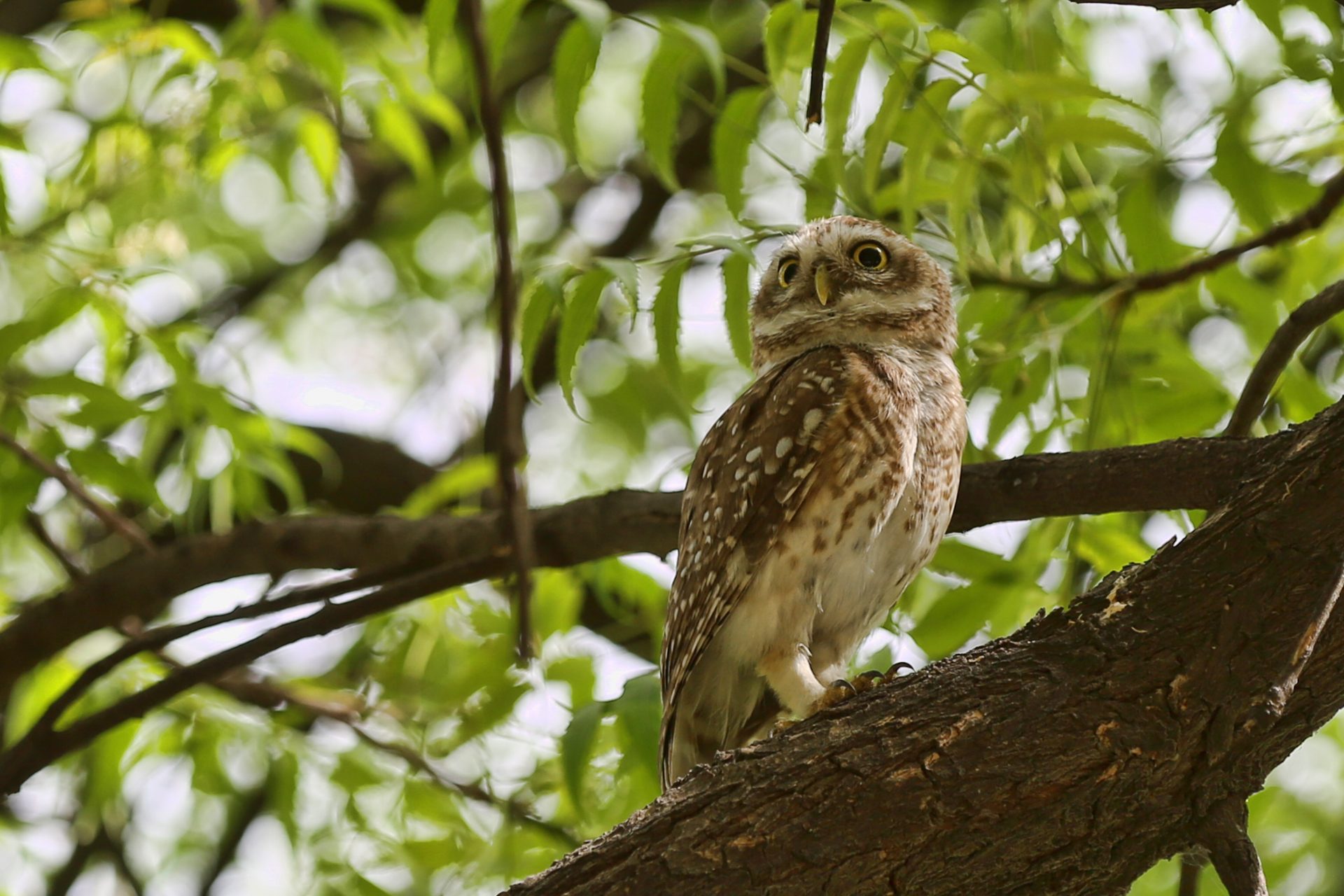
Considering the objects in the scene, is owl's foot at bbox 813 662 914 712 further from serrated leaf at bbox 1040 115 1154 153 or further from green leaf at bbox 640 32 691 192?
serrated leaf at bbox 1040 115 1154 153

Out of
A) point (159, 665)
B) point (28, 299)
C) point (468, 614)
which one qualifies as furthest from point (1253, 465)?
point (28, 299)

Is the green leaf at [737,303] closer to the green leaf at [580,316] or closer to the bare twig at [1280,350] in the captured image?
the green leaf at [580,316]

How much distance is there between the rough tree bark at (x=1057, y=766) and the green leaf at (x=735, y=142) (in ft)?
4.71

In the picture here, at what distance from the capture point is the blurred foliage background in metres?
3.31

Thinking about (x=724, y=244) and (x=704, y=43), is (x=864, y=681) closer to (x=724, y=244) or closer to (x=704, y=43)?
(x=724, y=244)

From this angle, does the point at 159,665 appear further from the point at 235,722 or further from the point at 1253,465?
the point at 1253,465

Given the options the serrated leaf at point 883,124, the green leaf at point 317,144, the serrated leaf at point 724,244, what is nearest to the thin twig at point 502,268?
the serrated leaf at point 724,244

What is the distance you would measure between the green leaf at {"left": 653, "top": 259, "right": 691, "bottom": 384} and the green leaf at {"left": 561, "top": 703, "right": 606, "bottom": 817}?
0.81m

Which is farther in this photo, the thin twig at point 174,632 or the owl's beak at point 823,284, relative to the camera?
the owl's beak at point 823,284

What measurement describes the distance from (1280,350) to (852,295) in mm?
1269

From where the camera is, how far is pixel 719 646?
11.5 feet

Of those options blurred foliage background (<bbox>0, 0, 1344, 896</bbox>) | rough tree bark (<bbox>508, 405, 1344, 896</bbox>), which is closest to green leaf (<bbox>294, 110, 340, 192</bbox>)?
blurred foliage background (<bbox>0, 0, 1344, 896</bbox>)

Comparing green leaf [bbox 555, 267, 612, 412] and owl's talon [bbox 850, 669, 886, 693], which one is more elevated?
green leaf [bbox 555, 267, 612, 412]

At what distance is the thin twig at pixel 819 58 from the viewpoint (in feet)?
7.41
